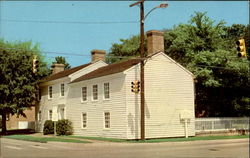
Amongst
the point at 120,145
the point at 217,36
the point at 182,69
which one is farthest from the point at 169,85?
the point at 217,36

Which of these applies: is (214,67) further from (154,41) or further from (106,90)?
(106,90)

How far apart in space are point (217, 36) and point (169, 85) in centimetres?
1037

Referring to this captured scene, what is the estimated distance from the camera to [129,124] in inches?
1095

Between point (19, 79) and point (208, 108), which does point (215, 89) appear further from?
point (19, 79)

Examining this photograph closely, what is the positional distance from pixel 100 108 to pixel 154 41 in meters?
6.98

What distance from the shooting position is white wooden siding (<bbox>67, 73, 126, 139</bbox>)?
28375 mm

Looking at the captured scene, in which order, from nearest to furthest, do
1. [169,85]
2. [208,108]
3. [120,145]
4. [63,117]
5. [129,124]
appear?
[120,145]
[129,124]
[169,85]
[63,117]
[208,108]

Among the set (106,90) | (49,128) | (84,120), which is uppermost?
(106,90)

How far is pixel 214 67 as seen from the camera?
34.6 m

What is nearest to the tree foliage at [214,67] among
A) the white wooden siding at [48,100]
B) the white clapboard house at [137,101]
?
the white clapboard house at [137,101]

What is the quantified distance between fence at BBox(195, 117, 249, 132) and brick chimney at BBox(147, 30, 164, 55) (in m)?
6.93

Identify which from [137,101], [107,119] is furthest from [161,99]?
[107,119]

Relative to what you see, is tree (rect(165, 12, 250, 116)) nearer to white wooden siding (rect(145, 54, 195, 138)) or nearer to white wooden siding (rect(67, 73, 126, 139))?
white wooden siding (rect(145, 54, 195, 138))

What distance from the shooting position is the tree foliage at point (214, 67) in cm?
3444
